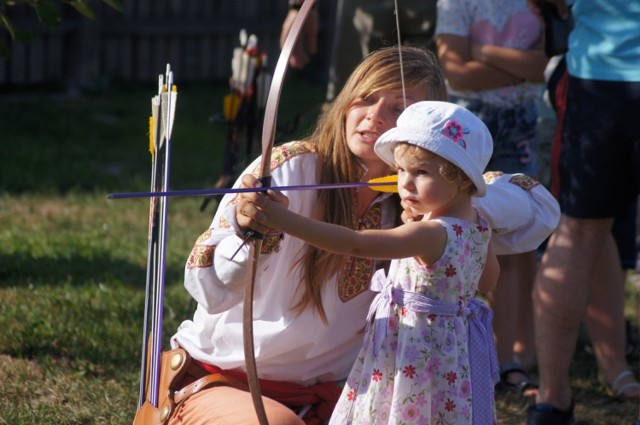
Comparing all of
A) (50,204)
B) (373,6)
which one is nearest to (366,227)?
(373,6)

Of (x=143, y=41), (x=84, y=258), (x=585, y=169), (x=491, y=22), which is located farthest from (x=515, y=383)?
(x=143, y=41)

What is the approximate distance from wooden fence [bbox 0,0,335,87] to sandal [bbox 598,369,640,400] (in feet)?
24.2

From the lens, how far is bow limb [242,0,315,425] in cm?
216

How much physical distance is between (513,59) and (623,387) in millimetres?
1198

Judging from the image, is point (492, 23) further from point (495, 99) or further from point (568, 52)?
point (568, 52)

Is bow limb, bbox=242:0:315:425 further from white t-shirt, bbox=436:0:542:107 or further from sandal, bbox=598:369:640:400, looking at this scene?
sandal, bbox=598:369:640:400

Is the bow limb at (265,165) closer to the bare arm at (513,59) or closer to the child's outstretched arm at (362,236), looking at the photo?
the child's outstretched arm at (362,236)

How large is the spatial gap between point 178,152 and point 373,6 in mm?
4543

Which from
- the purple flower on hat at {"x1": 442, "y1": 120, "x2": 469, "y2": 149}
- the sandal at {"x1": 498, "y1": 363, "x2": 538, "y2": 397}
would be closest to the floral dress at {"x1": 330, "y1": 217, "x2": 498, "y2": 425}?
the purple flower on hat at {"x1": 442, "y1": 120, "x2": 469, "y2": 149}

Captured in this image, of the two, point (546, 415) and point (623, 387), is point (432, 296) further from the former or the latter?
point (623, 387)

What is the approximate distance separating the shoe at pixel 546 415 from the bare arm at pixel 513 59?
3.86ft

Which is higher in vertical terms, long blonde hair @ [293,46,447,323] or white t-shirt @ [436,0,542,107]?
white t-shirt @ [436,0,542,107]

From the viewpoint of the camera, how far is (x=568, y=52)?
3.28 meters

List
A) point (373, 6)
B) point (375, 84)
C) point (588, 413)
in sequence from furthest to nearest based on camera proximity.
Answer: point (373, 6)
point (588, 413)
point (375, 84)
